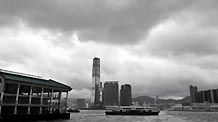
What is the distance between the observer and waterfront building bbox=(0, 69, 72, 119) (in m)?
70.7

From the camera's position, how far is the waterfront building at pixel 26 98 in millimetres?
70688

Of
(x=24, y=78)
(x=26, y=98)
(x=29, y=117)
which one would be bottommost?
(x=29, y=117)

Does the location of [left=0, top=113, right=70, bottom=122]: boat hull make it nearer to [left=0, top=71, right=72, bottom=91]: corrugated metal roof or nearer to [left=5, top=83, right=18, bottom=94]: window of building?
[left=0, top=71, right=72, bottom=91]: corrugated metal roof

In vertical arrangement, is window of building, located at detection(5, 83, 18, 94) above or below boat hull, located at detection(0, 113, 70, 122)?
above

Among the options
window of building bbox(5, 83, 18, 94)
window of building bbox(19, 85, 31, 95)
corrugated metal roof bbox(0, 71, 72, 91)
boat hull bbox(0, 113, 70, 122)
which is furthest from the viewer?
window of building bbox(19, 85, 31, 95)

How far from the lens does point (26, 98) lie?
78.6 metres

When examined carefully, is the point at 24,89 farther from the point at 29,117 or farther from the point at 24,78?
the point at 29,117

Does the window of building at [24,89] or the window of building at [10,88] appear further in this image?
the window of building at [24,89]

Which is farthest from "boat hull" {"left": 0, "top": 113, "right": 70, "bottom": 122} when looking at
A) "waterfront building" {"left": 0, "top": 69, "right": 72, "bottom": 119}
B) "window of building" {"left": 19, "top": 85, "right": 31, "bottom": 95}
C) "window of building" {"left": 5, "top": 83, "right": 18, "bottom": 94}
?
"window of building" {"left": 19, "top": 85, "right": 31, "bottom": 95}

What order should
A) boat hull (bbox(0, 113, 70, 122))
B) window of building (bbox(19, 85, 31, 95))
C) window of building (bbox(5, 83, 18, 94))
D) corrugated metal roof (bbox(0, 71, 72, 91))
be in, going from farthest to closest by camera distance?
window of building (bbox(19, 85, 31, 95)) → window of building (bbox(5, 83, 18, 94)) → corrugated metal roof (bbox(0, 71, 72, 91)) → boat hull (bbox(0, 113, 70, 122))

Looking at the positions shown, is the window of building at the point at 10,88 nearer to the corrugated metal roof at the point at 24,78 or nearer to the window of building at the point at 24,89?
the window of building at the point at 24,89

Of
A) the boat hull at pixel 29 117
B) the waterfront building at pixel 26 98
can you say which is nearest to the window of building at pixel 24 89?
the waterfront building at pixel 26 98

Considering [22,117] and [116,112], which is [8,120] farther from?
[116,112]

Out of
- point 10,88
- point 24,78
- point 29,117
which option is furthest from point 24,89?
point 29,117
